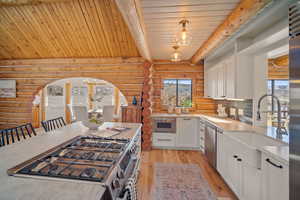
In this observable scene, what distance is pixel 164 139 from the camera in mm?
4043

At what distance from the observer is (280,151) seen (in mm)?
1376

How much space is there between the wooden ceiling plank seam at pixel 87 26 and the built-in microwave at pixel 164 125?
9.04 feet

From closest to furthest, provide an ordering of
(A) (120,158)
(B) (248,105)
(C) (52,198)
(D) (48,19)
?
(C) (52,198)
(A) (120,158)
(B) (248,105)
(D) (48,19)

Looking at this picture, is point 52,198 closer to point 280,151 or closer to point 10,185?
point 10,185

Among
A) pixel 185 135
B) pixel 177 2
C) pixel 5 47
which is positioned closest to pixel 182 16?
pixel 177 2

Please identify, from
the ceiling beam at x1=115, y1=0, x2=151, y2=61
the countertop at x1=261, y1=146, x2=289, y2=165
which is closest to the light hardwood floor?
the countertop at x1=261, y1=146, x2=289, y2=165

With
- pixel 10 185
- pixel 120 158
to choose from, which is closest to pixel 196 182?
pixel 120 158

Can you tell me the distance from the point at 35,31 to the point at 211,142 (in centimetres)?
521

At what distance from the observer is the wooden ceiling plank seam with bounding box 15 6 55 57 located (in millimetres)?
3404

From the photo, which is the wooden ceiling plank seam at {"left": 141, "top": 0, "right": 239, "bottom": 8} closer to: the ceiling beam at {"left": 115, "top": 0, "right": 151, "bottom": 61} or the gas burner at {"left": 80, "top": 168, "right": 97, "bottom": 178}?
the ceiling beam at {"left": 115, "top": 0, "right": 151, "bottom": 61}

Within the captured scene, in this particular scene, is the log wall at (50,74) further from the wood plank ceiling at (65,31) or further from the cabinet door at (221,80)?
the cabinet door at (221,80)

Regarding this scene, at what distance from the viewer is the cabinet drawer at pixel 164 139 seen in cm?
401

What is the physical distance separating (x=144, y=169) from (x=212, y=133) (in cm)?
156

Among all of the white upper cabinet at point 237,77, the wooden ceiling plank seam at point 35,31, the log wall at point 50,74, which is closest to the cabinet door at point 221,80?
the white upper cabinet at point 237,77
